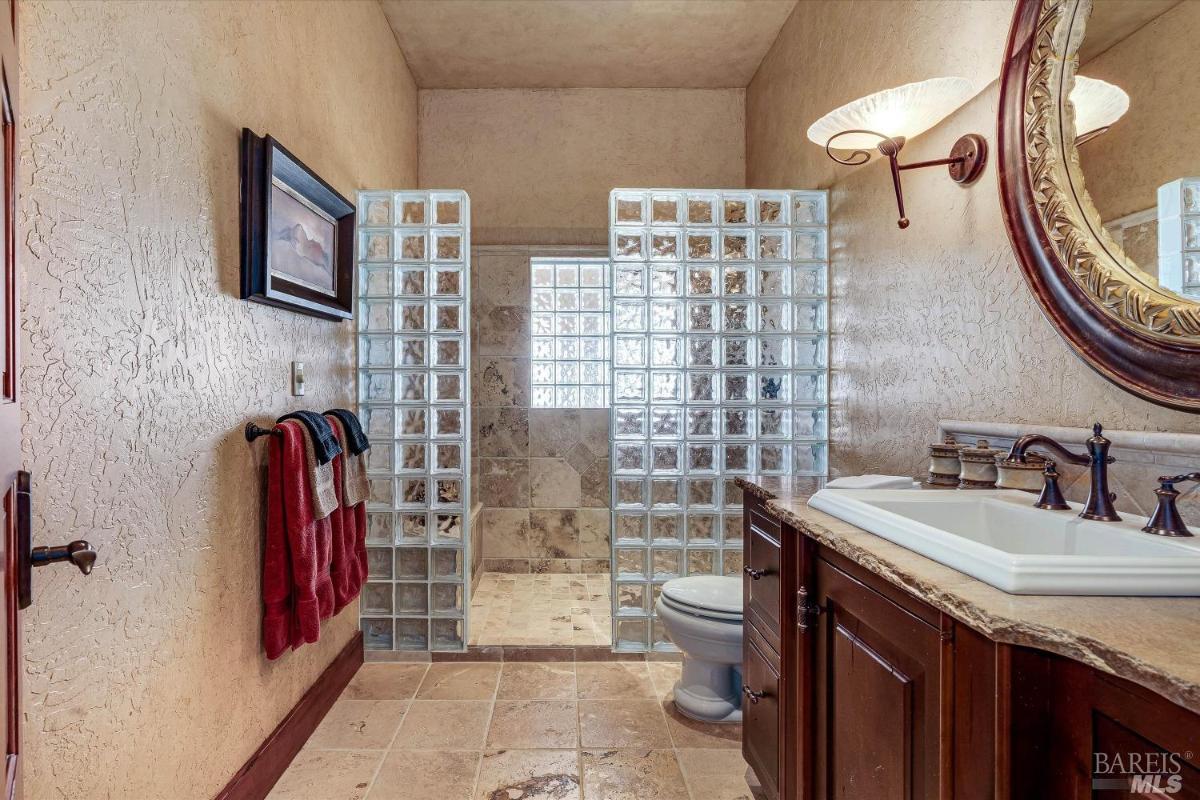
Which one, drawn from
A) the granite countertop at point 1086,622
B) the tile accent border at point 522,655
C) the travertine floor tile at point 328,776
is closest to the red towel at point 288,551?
the travertine floor tile at point 328,776

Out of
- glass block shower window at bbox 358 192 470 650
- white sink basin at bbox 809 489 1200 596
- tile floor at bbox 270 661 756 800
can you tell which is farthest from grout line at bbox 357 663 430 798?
white sink basin at bbox 809 489 1200 596

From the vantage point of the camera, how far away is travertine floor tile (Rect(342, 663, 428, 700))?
2273 millimetres

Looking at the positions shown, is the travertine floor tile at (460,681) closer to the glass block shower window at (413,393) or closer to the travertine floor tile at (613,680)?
the glass block shower window at (413,393)

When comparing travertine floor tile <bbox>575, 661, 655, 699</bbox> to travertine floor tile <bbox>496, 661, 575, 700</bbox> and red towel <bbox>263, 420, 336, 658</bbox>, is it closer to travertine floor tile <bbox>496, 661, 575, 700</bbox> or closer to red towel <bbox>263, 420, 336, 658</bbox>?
travertine floor tile <bbox>496, 661, 575, 700</bbox>

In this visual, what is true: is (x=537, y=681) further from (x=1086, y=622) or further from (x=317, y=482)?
(x=1086, y=622)

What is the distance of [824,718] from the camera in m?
1.19

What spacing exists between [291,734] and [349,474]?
0.79 metres

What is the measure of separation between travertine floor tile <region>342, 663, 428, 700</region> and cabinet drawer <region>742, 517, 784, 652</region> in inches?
54.4

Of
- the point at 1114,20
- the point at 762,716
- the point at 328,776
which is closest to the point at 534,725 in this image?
the point at 328,776

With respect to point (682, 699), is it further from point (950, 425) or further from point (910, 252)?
point (910, 252)

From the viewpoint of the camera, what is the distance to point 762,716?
1.55 m

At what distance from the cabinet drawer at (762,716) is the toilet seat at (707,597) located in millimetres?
248

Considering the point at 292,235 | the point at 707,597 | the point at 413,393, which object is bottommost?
the point at 707,597

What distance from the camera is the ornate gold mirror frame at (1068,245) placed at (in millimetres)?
1035
